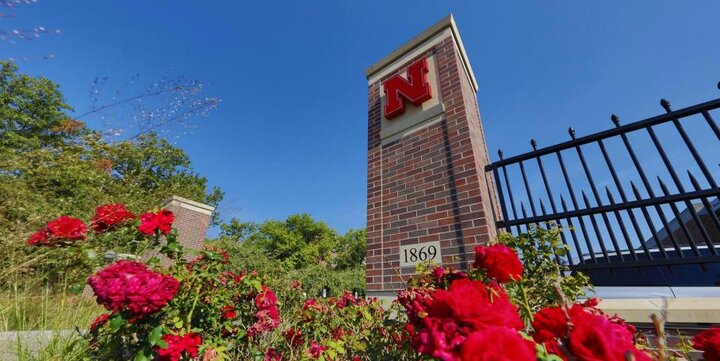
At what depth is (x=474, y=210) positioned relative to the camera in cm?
325

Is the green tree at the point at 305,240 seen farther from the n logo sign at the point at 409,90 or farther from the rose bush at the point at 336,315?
the rose bush at the point at 336,315

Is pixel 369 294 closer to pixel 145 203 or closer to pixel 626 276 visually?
pixel 626 276

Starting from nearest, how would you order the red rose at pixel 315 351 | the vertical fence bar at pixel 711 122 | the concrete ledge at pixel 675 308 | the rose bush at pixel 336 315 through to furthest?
1. the rose bush at pixel 336 315
2. the red rose at pixel 315 351
3. the concrete ledge at pixel 675 308
4. the vertical fence bar at pixel 711 122

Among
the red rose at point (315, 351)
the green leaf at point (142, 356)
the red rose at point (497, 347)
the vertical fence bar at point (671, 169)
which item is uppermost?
the vertical fence bar at point (671, 169)

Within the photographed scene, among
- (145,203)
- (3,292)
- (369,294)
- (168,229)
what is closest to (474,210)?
(369,294)

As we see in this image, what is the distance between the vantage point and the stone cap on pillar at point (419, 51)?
4.43m

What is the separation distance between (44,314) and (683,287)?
5832 millimetres

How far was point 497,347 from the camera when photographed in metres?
0.54

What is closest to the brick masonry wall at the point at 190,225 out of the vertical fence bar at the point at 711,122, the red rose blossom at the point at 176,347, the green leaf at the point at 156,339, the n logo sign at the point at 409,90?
the n logo sign at the point at 409,90

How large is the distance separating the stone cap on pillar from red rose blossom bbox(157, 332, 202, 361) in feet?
15.6

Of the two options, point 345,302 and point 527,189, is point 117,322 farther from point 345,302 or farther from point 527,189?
point 527,189

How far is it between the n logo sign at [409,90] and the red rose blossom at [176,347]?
3.85 meters

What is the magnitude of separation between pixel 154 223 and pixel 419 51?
4505 mm

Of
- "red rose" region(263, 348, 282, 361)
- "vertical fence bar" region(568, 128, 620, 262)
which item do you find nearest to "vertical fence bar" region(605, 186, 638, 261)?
"vertical fence bar" region(568, 128, 620, 262)
